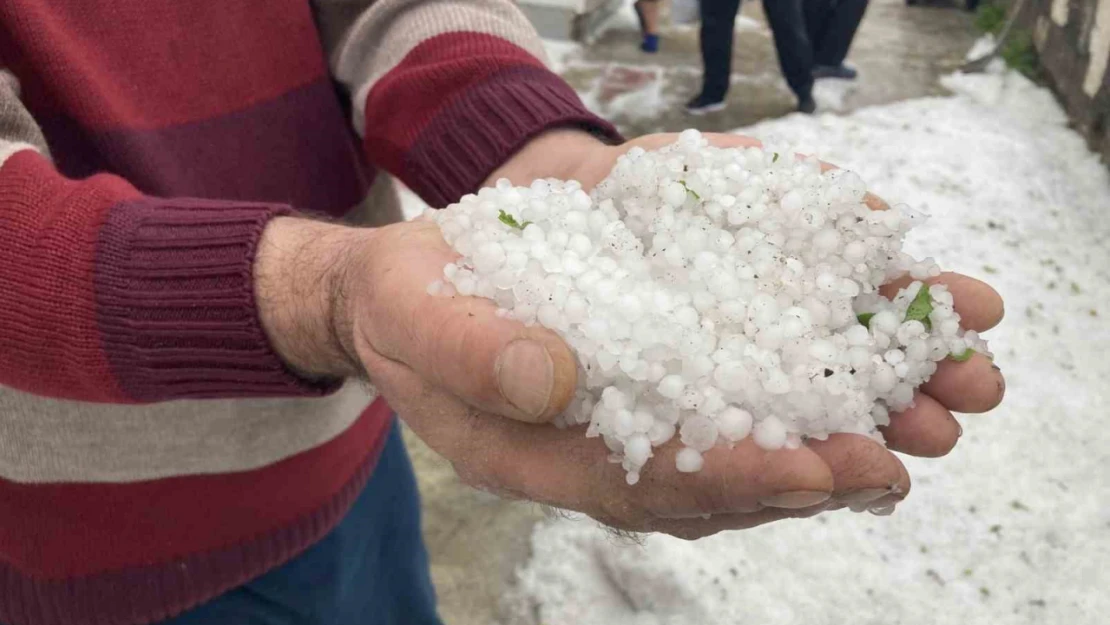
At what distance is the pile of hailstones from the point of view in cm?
57

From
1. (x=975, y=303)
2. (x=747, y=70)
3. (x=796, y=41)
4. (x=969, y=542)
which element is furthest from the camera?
(x=747, y=70)

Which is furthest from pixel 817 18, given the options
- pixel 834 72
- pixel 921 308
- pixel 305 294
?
pixel 305 294

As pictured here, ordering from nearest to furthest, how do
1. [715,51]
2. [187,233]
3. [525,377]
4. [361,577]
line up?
[525,377]
[187,233]
[361,577]
[715,51]

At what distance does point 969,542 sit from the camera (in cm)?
130

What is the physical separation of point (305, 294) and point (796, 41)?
262 centimetres

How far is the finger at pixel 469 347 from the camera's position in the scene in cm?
48

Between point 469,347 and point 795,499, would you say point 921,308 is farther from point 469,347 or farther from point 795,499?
point 469,347

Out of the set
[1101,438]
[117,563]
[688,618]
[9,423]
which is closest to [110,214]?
[9,423]

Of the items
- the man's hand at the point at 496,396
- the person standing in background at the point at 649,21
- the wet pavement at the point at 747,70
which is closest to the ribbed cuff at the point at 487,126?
the man's hand at the point at 496,396

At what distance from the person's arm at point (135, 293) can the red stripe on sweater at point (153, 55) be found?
2.8 inches

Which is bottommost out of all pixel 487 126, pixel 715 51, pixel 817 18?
pixel 715 51

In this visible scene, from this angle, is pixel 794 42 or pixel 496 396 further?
pixel 794 42

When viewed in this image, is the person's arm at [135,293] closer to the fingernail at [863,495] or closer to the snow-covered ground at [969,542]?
the fingernail at [863,495]

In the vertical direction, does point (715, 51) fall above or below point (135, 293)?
below
